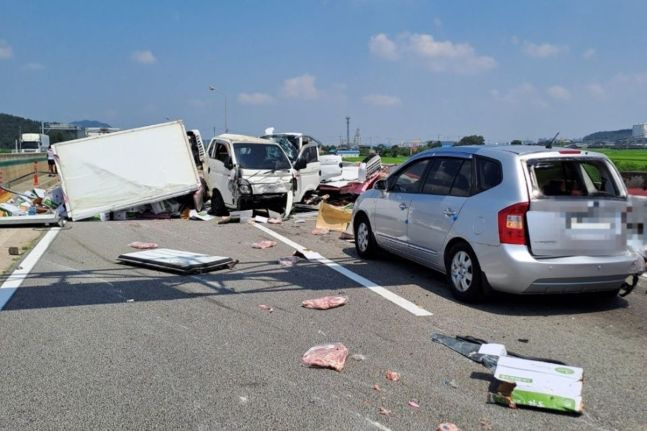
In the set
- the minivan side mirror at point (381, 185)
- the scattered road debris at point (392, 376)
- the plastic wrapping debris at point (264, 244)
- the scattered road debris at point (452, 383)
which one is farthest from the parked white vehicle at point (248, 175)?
the scattered road debris at point (452, 383)

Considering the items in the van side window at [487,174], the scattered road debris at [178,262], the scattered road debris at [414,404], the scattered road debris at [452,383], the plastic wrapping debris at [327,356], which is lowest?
the scattered road debris at [452,383]

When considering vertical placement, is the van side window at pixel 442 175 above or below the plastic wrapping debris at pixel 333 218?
above

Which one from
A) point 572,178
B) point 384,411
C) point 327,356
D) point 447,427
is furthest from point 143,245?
point 447,427

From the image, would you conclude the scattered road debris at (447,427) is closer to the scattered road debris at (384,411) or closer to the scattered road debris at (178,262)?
the scattered road debris at (384,411)

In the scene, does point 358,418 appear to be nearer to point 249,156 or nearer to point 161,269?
point 161,269

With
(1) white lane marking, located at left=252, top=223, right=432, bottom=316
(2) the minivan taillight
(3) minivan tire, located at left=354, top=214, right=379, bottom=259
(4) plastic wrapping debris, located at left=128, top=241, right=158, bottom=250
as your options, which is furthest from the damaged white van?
(2) the minivan taillight

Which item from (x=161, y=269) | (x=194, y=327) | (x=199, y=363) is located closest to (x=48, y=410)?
(x=199, y=363)

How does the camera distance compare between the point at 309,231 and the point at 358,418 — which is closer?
the point at 358,418

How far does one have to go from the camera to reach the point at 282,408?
12.7ft

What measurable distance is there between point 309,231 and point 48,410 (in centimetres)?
925

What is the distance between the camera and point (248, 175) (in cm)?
1459

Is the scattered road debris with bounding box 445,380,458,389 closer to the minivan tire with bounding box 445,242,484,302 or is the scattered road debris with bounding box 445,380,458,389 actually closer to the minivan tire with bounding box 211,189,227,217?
the minivan tire with bounding box 445,242,484,302

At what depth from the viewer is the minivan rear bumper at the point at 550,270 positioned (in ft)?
19.1

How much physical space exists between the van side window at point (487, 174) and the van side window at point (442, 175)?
1.34ft
